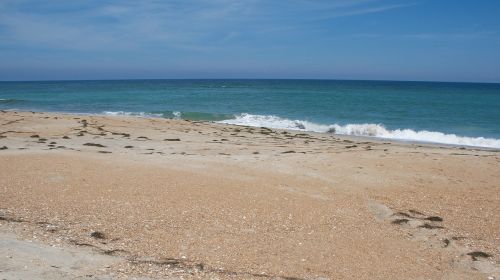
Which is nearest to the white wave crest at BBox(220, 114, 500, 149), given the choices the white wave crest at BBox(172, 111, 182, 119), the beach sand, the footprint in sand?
the white wave crest at BBox(172, 111, 182, 119)

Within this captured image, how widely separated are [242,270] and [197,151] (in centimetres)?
957

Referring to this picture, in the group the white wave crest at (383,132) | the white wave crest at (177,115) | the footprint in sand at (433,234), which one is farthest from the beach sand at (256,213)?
the white wave crest at (177,115)

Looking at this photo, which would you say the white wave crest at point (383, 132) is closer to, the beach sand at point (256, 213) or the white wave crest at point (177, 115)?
the white wave crest at point (177, 115)

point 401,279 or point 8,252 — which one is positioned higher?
point 8,252

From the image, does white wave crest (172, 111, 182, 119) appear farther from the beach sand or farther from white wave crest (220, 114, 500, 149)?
the beach sand

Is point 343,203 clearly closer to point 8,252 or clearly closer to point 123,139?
point 8,252

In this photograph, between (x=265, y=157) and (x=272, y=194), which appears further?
(x=265, y=157)

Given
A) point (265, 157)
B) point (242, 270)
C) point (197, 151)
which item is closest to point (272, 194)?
point (242, 270)

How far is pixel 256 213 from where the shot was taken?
300 inches

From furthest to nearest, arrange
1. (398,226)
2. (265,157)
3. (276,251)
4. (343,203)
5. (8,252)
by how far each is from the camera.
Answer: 1. (265,157)
2. (343,203)
3. (398,226)
4. (276,251)
5. (8,252)

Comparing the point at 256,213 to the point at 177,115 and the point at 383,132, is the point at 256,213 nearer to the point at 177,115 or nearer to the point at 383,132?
the point at 383,132

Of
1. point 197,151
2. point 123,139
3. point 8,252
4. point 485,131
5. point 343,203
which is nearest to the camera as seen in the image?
point 8,252

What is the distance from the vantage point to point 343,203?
8477 mm

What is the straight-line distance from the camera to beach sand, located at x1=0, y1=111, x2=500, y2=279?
5.66m
